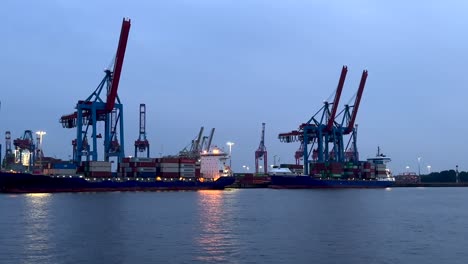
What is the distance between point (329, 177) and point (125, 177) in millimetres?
49052

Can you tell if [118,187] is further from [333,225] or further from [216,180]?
[333,225]

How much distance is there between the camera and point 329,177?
403ft

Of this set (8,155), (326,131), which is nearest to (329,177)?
(326,131)

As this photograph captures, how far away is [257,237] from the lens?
3094cm

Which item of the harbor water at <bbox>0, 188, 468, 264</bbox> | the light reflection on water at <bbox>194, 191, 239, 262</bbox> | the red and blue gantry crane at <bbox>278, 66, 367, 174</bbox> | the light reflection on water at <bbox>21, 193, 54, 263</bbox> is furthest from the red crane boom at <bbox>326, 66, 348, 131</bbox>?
the light reflection on water at <bbox>21, 193, 54, 263</bbox>

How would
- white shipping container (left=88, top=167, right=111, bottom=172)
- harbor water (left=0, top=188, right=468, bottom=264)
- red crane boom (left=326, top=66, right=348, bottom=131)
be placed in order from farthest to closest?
1. red crane boom (left=326, top=66, right=348, bottom=131)
2. white shipping container (left=88, top=167, right=111, bottom=172)
3. harbor water (left=0, top=188, right=468, bottom=264)

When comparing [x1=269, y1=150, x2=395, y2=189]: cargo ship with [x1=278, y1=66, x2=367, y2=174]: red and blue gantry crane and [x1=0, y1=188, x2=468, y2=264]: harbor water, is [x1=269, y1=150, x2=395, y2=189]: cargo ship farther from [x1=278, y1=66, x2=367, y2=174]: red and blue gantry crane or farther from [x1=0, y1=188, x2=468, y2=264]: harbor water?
[x1=0, y1=188, x2=468, y2=264]: harbor water

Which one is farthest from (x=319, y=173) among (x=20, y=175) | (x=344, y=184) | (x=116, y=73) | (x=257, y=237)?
(x=257, y=237)

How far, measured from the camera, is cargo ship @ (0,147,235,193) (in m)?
87.1

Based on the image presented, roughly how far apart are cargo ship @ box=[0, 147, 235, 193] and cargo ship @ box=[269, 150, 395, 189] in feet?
53.4

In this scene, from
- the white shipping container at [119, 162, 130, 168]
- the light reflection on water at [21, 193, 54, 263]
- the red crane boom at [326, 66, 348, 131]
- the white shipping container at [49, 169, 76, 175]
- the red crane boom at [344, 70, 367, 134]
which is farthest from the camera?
the red crane boom at [344, 70, 367, 134]

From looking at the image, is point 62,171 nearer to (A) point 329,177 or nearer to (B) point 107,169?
(B) point 107,169

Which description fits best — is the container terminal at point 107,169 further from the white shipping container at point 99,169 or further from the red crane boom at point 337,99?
the red crane boom at point 337,99

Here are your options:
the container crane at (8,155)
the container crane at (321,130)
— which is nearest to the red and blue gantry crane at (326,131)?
the container crane at (321,130)
